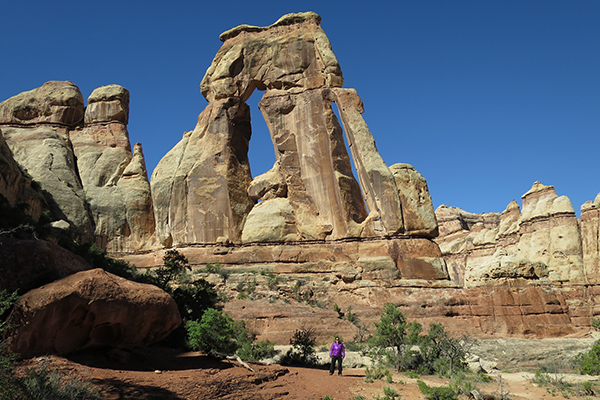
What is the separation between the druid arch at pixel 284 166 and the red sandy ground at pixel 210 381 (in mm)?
17660

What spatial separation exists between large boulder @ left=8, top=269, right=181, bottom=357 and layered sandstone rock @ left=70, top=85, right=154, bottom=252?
2904 cm

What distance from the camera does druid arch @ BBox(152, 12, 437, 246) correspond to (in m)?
34.2

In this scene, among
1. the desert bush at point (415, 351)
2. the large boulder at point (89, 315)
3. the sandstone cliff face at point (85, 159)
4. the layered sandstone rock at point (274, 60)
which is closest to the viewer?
the large boulder at point (89, 315)

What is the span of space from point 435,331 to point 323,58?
2271 cm

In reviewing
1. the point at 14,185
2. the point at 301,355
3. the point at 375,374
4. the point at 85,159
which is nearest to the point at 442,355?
the point at 375,374

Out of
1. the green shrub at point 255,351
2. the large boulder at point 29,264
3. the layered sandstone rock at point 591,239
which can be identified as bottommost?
the green shrub at point 255,351

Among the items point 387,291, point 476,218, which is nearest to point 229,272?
point 387,291

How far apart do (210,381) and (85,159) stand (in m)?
38.5

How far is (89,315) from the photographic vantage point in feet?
36.1

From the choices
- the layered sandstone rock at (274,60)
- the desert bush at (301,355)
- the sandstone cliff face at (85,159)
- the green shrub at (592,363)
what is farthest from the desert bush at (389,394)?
the sandstone cliff face at (85,159)

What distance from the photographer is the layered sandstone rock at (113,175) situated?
40906mm

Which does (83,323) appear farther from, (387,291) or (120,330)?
(387,291)

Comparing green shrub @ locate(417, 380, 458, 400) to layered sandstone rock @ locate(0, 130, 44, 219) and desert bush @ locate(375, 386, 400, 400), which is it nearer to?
desert bush @ locate(375, 386, 400, 400)

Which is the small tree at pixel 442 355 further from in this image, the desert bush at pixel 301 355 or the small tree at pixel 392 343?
the desert bush at pixel 301 355
